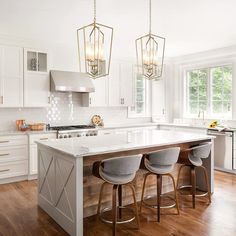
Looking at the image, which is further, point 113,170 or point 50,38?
point 50,38

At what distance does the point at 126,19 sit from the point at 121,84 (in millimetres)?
2522

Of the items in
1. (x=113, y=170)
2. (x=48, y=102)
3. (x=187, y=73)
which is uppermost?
(x=187, y=73)

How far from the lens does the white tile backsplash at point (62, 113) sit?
5309 mm

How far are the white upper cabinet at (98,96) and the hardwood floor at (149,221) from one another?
2.61 m

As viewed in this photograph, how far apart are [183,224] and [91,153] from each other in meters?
1.41

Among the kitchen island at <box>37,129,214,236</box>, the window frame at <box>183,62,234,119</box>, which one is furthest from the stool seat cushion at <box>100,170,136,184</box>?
the window frame at <box>183,62,234,119</box>

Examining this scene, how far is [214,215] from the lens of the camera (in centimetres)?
330

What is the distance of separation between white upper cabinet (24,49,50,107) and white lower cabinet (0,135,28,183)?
0.75m

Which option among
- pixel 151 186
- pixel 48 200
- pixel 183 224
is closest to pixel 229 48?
pixel 151 186

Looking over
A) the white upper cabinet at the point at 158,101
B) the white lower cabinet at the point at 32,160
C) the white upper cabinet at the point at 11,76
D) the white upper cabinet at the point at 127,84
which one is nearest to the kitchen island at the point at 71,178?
the white lower cabinet at the point at 32,160

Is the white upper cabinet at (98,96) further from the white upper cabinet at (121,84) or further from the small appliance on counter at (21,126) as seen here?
the small appliance on counter at (21,126)

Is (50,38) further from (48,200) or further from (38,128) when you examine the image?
(48,200)

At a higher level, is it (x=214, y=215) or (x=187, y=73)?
(x=187, y=73)

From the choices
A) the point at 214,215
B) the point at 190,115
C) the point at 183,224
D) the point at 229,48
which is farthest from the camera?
the point at 190,115
